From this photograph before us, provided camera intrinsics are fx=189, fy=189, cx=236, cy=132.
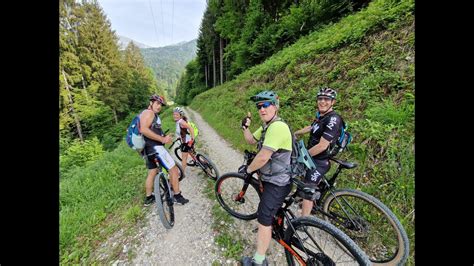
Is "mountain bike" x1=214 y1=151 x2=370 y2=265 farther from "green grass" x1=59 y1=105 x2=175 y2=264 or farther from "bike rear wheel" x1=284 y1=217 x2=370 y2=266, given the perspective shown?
"green grass" x1=59 y1=105 x2=175 y2=264

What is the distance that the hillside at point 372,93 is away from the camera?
3741 millimetres

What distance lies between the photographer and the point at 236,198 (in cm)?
399

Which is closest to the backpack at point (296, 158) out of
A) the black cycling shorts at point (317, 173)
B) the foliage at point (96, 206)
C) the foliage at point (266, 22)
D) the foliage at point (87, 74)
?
the black cycling shorts at point (317, 173)

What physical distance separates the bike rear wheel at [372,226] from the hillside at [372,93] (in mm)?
300

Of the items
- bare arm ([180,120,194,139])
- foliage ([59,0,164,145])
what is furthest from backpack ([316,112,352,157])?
foliage ([59,0,164,145])

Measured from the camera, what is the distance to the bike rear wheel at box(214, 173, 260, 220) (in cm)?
395

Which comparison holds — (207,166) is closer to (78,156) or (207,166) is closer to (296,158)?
(296,158)

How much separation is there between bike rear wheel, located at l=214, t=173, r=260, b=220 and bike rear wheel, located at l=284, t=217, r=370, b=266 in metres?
1.25

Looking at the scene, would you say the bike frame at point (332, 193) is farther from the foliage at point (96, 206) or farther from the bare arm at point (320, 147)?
the foliage at point (96, 206)

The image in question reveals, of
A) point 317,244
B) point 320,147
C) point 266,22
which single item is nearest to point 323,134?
point 320,147

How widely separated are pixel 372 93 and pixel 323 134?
3.96 meters
